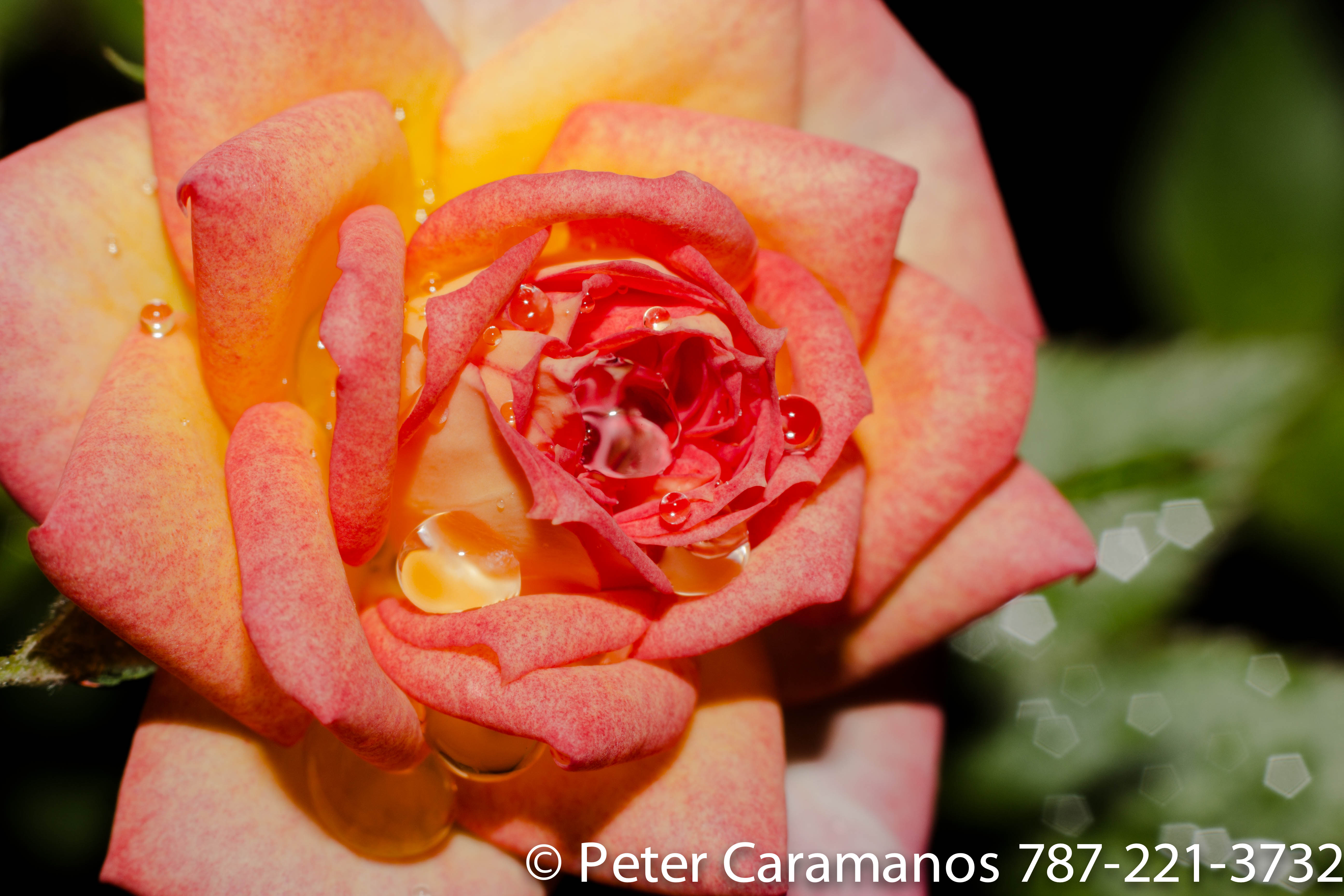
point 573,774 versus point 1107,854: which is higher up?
point 573,774

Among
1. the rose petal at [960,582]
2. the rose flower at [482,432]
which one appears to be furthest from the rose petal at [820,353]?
the rose petal at [960,582]

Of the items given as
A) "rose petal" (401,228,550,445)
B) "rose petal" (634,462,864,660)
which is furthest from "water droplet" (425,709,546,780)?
"rose petal" (401,228,550,445)

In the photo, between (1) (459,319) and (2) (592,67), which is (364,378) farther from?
(2) (592,67)

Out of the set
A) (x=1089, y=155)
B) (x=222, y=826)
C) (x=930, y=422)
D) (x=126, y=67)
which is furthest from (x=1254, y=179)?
(x=222, y=826)

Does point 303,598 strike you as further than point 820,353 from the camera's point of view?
No

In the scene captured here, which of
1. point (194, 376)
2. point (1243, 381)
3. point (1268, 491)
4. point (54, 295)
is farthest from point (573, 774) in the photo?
point (1268, 491)

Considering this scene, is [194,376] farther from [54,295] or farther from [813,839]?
[813,839]

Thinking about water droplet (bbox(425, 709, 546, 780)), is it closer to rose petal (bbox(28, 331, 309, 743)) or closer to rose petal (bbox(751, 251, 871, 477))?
rose petal (bbox(28, 331, 309, 743))

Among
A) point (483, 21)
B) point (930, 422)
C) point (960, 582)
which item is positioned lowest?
point (960, 582)
